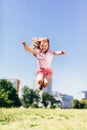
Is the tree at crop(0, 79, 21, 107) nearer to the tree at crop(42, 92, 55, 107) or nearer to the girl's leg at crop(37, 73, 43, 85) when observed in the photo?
the tree at crop(42, 92, 55, 107)

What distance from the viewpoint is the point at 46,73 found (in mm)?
7652

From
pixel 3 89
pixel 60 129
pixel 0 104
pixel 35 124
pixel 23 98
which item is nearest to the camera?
pixel 60 129

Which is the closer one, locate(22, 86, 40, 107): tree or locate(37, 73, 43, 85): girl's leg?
locate(37, 73, 43, 85): girl's leg

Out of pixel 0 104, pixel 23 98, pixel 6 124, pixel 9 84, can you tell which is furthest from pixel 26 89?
Result: pixel 6 124

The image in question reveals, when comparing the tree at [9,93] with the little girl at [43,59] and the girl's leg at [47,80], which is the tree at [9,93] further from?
the girl's leg at [47,80]

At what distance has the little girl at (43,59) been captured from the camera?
24.8ft

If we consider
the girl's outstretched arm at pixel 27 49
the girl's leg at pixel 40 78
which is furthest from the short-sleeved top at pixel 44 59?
the girl's leg at pixel 40 78

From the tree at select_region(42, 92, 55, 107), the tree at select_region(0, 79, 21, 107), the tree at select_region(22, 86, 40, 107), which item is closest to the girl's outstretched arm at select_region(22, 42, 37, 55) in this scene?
the tree at select_region(0, 79, 21, 107)

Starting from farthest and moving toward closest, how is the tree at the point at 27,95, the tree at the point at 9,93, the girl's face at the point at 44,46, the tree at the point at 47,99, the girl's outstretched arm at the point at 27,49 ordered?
the tree at the point at 47,99, the tree at the point at 27,95, the tree at the point at 9,93, the girl's outstretched arm at the point at 27,49, the girl's face at the point at 44,46

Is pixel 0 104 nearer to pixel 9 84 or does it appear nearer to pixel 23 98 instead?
pixel 9 84

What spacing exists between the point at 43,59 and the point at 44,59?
27 millimetres

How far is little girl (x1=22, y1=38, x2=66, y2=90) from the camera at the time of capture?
298 inches

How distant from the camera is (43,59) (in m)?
7.68

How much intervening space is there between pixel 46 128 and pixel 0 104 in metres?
76.5
